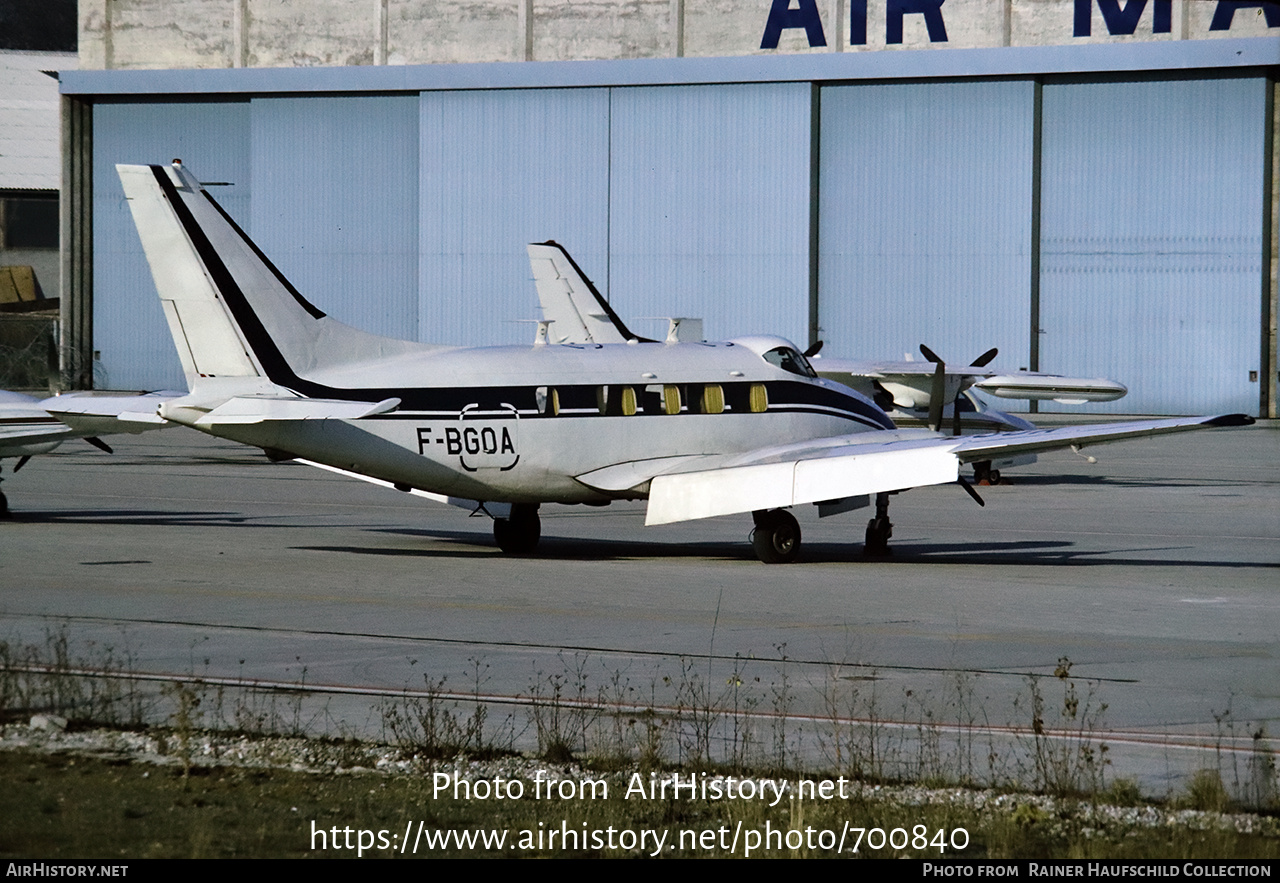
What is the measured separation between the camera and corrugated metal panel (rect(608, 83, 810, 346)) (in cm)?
6009

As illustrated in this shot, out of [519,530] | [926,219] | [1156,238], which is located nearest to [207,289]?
[519,530]

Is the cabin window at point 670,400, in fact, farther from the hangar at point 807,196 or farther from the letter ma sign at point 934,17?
the letter ma sign at point 934,17

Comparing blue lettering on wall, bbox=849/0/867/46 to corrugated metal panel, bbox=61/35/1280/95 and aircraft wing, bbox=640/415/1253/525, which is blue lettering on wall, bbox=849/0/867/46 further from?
aircraft wing, bbox=640/415/1253/525

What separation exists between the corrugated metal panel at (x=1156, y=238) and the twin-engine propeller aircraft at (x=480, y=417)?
3785 cm

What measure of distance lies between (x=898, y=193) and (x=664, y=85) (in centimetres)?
986

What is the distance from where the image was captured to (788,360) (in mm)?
23844

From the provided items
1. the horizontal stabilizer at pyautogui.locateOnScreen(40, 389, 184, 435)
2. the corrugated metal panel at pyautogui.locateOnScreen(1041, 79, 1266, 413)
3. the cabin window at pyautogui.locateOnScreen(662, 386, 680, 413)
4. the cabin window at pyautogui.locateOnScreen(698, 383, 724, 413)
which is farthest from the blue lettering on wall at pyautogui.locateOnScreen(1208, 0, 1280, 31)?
the horizontal stabilizer at pyautogui.locateOnScreen(40, 389, 184, 435)

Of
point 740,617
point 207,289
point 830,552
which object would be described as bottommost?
point 830,552

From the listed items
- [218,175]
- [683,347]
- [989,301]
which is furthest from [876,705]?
[218,175]

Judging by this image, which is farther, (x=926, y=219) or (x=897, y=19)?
(x=926, y=219)

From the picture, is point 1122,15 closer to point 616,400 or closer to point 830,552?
point 830,552

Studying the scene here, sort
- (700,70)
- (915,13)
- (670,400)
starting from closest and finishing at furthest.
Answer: (670,400), (915,13), (700,70)

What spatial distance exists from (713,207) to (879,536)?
39.5m

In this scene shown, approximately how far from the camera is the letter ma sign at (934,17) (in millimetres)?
56312
